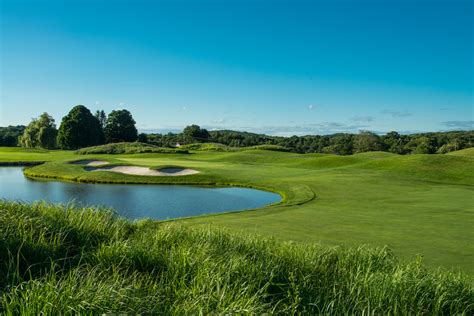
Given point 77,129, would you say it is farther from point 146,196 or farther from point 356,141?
point 356,141

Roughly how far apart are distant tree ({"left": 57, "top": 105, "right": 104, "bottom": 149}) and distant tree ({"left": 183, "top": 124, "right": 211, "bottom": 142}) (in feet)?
95.0

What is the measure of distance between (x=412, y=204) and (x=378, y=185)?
6376 millimetres

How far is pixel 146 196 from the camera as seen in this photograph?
69.7 feet

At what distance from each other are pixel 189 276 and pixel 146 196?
1678 centimetres

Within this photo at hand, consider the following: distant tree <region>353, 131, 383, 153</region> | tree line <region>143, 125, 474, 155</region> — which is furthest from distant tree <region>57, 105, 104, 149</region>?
distant tree <region>353, 131, 383, 153</region>

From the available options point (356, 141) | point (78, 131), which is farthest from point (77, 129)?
point (356, 141)

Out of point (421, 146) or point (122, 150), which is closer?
point (122, 150)

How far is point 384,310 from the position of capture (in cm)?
436

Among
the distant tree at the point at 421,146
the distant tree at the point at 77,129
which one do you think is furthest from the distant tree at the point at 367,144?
the distant tree at the point at 77,129

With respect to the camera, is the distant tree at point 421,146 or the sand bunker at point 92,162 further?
the distant tree at point 421,146

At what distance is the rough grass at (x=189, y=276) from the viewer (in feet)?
12.8

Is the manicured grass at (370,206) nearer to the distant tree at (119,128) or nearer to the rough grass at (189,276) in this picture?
the rough grass at (189,276)

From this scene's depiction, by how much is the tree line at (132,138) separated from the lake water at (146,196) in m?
41.4

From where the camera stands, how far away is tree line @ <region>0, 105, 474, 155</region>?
6844 cm
